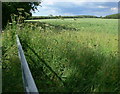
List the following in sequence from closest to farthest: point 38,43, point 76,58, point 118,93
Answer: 1. point 118,93
2. point 76,58
3. point 38,43

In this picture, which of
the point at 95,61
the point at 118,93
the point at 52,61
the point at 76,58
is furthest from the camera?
the point at 52,61

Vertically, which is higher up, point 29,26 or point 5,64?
point 29,26

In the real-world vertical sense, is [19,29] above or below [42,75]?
above

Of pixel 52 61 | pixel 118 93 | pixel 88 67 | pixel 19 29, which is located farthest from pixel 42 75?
pixel 19 29

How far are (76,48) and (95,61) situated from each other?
129cm

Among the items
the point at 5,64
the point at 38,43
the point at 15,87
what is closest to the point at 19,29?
the point at 38,43

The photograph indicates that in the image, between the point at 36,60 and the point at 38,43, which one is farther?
the point at 38,43

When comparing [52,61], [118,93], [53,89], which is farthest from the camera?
→ [52,61]

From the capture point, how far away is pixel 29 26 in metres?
10.8

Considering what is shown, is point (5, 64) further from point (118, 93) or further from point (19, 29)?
point (19, 29)

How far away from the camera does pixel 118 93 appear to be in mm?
3621

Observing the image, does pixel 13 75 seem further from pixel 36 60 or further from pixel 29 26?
pixel 29 26

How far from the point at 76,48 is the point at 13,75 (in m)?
1.77

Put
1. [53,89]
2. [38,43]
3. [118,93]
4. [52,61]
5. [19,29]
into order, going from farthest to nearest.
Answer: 1. [19,29]
2. [38,43]
3. [52,61]
4. [53,89]
5. [118,93]
